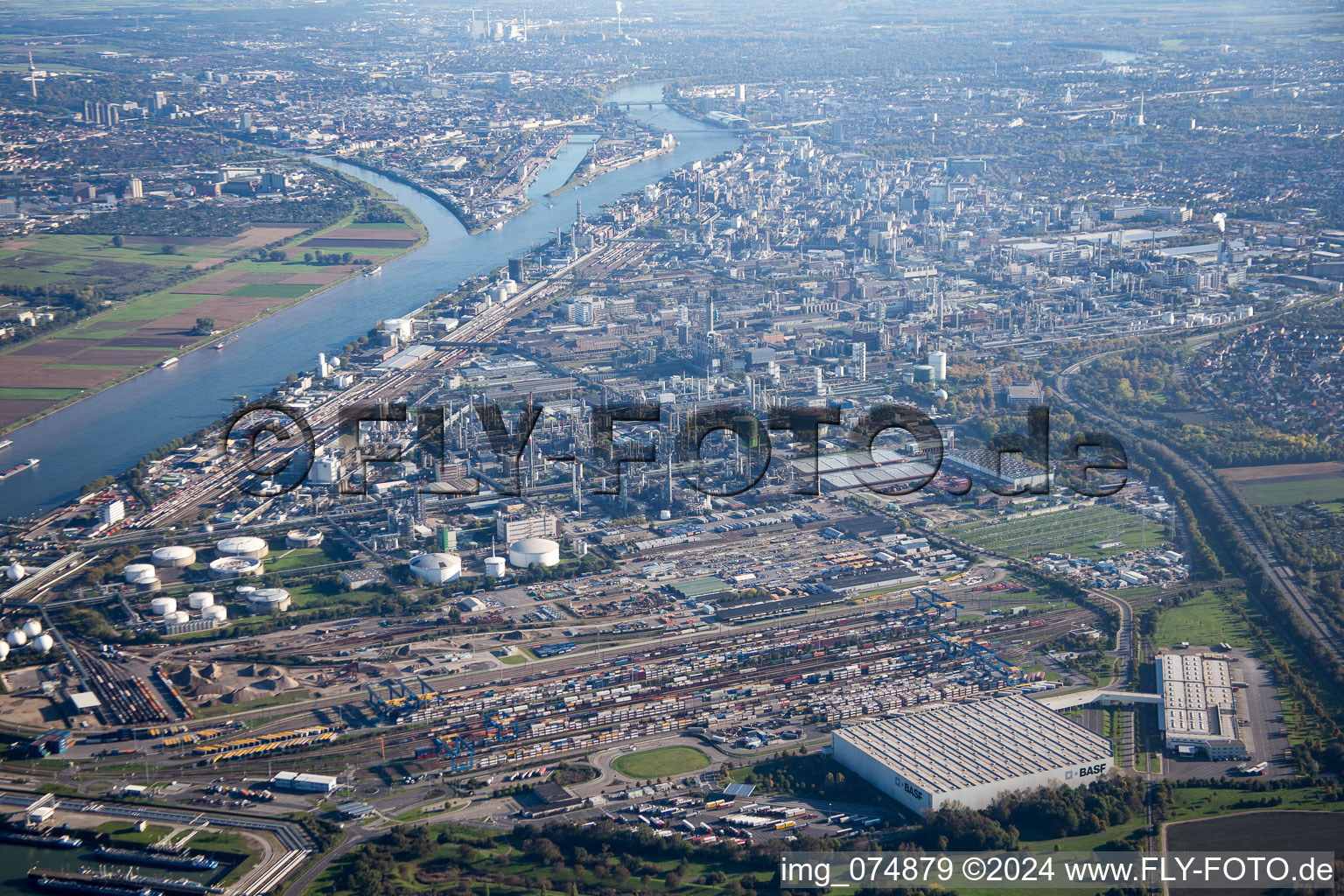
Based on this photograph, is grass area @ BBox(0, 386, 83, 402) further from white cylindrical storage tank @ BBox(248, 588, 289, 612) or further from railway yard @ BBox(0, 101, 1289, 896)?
white cylindrical storage tank @ BBox(248, 588, 289, 612)

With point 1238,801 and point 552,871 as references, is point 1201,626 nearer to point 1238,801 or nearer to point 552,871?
point 1238,801

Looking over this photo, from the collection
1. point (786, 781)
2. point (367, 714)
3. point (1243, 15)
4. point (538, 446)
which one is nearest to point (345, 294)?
point (538, 446)

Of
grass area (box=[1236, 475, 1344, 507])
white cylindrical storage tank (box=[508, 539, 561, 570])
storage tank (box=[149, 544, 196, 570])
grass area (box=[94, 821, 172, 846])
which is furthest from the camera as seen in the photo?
grass area (box=[1236, 475, 1344, 507])

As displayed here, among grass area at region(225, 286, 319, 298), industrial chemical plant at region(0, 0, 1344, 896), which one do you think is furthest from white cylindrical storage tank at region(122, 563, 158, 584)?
grass area at region(225, 286, 319, 298)

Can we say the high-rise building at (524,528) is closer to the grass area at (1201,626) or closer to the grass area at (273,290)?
the grass area at (1201,626)

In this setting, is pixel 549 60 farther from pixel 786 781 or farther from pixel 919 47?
pixel 786 781

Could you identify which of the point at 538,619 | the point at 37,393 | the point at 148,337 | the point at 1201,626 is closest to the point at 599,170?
the point at 148,337

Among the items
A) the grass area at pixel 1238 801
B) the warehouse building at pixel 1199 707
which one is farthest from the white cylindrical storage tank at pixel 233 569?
the grass area at pixel 1238 801
